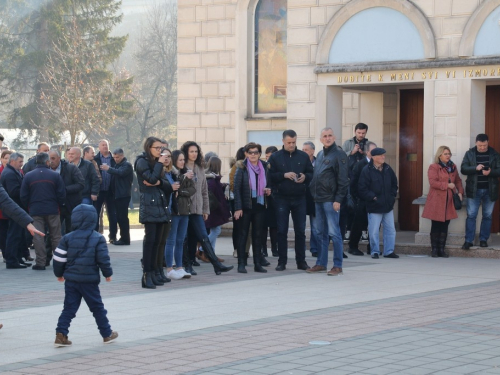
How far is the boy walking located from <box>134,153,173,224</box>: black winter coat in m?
3.34

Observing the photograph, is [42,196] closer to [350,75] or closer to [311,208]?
[311,208]

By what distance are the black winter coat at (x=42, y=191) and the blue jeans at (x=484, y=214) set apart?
20.6 ft

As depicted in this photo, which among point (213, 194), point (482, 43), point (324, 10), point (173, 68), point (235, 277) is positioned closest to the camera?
point (235, 277)

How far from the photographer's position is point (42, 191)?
14289 mm

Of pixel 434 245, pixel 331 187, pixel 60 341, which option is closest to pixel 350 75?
pixel 434 245

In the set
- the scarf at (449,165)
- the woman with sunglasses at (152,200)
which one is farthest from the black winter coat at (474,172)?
the woman with sunglasses at (152,200)

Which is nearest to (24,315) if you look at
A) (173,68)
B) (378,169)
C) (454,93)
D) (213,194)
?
(213,194)

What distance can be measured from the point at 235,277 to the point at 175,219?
1.16 meters

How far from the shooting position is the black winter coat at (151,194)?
11.9 metres

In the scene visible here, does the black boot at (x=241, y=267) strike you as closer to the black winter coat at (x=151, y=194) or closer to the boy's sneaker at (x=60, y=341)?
the black winter coat at (x=151, y=194)

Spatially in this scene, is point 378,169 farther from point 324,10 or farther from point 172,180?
point 172,180

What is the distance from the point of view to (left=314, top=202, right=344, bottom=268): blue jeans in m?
13.3

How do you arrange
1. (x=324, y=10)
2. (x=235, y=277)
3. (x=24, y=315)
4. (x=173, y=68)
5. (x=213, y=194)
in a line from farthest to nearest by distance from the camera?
(x=173, y=68) → (x=324, y=10) → (x=213, y=194) → (x=235, y=277) → (x=24, y=315)

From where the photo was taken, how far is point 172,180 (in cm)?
1252
